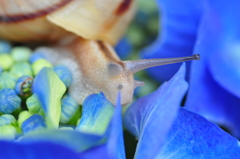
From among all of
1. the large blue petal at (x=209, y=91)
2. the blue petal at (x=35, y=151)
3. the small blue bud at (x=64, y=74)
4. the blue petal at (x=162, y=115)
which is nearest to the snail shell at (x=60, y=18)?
the small blue bud at (x=64, y=74)

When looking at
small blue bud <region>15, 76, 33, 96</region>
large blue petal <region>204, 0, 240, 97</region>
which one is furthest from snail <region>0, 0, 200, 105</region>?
large blue petal <region>204, 0, 240, 97</region>

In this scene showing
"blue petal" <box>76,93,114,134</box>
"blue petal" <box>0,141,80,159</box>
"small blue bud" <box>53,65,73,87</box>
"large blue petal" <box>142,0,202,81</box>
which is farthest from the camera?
"large blue petal" <box>142,0,202,81</box>

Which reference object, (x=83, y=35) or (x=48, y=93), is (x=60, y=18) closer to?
(x=83, y=35)

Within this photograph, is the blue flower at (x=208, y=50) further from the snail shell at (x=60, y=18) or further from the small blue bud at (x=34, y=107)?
the small blue bud at (x=34, y=107)

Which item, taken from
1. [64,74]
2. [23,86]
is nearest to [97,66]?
[64,74]

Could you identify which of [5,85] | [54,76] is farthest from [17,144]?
[5,85]

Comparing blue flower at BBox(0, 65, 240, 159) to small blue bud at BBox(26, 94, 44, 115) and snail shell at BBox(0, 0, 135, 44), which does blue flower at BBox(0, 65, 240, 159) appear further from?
Answer: snail shell at BBox(0, 0, 135, 44)
